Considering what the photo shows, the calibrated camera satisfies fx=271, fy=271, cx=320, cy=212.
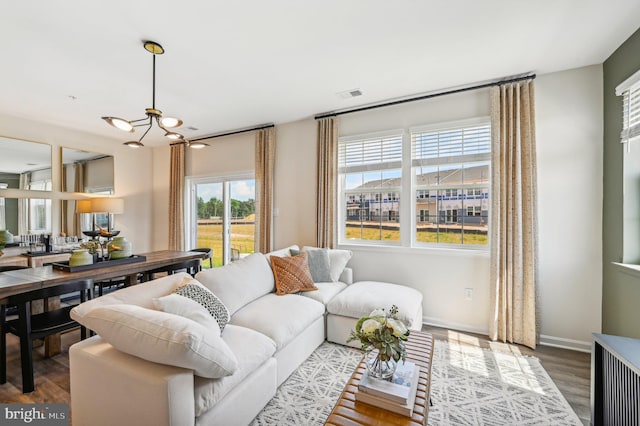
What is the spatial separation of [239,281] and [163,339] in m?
1.25

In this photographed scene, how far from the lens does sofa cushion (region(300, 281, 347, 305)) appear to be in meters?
2.86

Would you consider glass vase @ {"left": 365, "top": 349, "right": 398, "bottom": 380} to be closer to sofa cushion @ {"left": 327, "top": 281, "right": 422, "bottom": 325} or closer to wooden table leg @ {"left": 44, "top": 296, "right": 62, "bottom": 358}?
sofa cushion @ {"left": 327, "top": 281, "right": 422, "bottom": 325}

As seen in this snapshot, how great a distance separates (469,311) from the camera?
10.2 feet

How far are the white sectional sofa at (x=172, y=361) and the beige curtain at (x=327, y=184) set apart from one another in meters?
1.71

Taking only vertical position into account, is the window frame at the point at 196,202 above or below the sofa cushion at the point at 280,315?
above

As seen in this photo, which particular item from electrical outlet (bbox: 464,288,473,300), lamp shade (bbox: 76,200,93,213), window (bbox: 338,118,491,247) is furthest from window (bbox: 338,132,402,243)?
lamp shade (bbox: 76,200,93,213)

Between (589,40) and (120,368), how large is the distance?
404 centimetres

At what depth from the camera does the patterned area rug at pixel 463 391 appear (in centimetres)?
178

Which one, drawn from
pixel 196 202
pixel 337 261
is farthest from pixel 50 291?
pixel 196 202

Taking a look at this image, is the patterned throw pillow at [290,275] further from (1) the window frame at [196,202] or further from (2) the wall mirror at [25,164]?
(2) the wall mirror at [25,164]

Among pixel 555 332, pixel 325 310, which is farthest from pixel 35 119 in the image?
pixel 555 332

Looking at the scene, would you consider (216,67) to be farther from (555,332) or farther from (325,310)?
(555,332)

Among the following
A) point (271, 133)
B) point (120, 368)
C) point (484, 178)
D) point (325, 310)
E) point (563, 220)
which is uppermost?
point (271, 133)

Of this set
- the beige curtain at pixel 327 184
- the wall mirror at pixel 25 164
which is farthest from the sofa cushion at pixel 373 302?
the wall mirror at pixel 25 164
